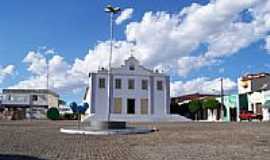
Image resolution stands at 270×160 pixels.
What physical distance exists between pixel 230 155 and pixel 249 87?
194 feet

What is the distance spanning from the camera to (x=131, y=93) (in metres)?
54.8

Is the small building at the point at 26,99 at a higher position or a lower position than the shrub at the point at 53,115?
higher

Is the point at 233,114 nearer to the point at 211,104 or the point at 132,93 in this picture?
the point at 211,104

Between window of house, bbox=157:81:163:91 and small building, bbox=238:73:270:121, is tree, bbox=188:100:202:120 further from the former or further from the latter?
window of house, bbox=157:81:163:91

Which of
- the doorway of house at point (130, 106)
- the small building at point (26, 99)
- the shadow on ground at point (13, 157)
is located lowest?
the shadow on ground at point (13, 157)

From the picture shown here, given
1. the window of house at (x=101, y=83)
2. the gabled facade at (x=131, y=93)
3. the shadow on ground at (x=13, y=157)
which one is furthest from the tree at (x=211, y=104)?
the shadow on ground at (x=13, y=157)

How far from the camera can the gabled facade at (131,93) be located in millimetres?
52938

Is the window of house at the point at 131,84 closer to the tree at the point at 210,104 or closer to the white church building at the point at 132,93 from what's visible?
the white church building at the point at 132,93

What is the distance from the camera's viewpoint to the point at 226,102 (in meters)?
63.6

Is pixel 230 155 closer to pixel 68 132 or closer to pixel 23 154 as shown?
pixel 23 154

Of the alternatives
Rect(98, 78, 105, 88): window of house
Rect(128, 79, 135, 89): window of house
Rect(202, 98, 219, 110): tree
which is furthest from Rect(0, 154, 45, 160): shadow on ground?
Rect(202, 98, 219, 110): tree

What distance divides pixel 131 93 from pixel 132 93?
0.16 meters

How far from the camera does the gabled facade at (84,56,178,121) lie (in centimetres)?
5294

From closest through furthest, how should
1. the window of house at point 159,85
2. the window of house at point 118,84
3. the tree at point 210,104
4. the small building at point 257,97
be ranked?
the small building at point 257,97 < the window of house at point 118,84 < the window of house at point 159,85 < the tree at point 210,104
